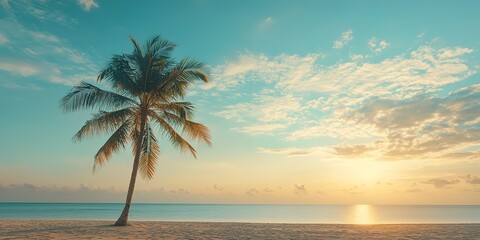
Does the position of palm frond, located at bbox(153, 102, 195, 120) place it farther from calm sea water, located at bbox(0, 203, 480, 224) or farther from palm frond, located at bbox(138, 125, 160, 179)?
calm sea water, located at bbox(0, 203, 480, 224)

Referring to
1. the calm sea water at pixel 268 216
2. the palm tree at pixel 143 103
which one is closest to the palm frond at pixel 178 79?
the palm tree at pixel 143 103

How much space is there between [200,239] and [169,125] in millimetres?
7889

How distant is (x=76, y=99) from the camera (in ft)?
59.1

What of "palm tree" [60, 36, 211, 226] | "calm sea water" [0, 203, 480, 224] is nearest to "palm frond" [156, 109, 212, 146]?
"palm tree" [60, 36, 211, 226]

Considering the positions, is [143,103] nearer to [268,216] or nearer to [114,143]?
[114,143]

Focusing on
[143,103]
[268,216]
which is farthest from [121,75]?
[268,216]

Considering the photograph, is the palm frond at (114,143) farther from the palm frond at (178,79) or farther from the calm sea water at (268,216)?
the calm sea water at (268,216)

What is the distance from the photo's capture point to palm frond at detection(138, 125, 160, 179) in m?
19.2

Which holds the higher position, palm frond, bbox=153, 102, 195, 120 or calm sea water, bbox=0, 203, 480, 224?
palm frond, bbox=153, 102, 195, 120

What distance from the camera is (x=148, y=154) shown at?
19.3 metres

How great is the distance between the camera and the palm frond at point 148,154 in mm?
19188

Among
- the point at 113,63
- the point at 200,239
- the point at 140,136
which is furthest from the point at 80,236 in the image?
the point at 113,63

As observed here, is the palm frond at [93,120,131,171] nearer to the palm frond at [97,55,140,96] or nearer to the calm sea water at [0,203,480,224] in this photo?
the palm frond at [97,55,140,96]

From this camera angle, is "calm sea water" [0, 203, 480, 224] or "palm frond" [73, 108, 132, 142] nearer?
"palm frond" [73, 108, 132, 142]
